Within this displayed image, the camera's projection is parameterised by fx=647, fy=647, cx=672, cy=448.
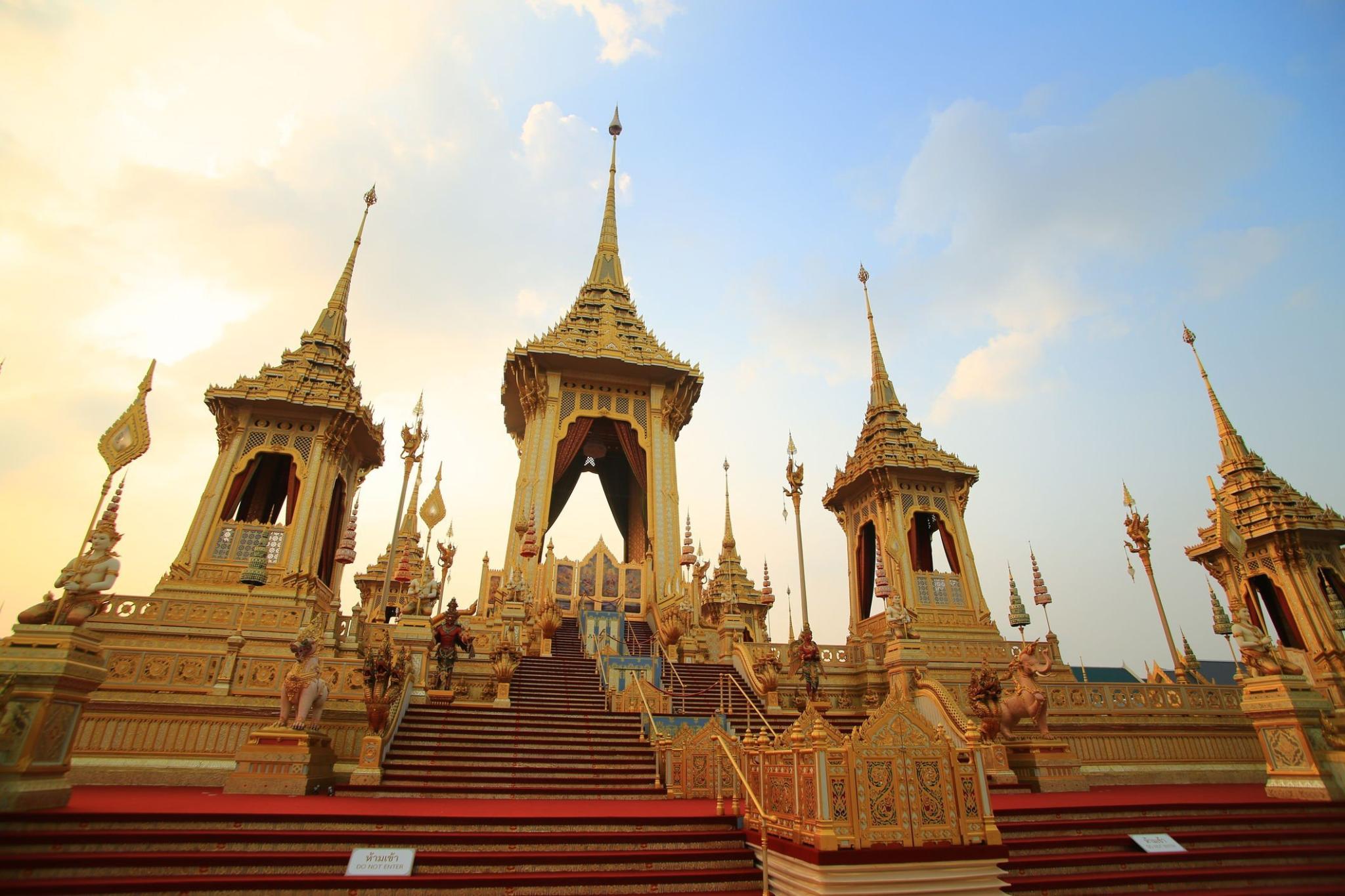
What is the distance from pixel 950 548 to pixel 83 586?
74.8 ft

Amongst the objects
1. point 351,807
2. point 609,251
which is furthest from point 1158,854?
point 609,251

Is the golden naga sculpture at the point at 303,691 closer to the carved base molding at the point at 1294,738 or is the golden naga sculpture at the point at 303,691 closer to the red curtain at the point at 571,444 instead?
the carved base molding at the point at 1294,738

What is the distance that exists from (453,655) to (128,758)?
15.3ft

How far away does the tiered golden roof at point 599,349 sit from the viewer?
23.9m

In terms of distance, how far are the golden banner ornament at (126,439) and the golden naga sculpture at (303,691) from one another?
12.2ft

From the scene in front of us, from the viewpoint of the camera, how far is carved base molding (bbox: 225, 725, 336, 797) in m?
7.55

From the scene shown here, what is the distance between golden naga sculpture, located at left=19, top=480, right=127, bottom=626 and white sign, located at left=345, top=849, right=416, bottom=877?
12.8 ft

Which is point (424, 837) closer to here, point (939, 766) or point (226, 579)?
point (939, 766)

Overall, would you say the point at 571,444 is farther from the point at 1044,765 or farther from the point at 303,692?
the point at 1044,765

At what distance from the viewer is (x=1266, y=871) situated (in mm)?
5148

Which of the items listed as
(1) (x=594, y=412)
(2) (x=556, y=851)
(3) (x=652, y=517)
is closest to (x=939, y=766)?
(2) (x=556, y=851)

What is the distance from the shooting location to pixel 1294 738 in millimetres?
8008

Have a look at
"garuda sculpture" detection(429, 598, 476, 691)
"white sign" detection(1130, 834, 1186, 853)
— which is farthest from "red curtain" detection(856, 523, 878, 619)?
"white sign" detection(1130, 834, 1186, 853)

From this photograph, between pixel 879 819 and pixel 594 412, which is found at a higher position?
pixel 594 412
